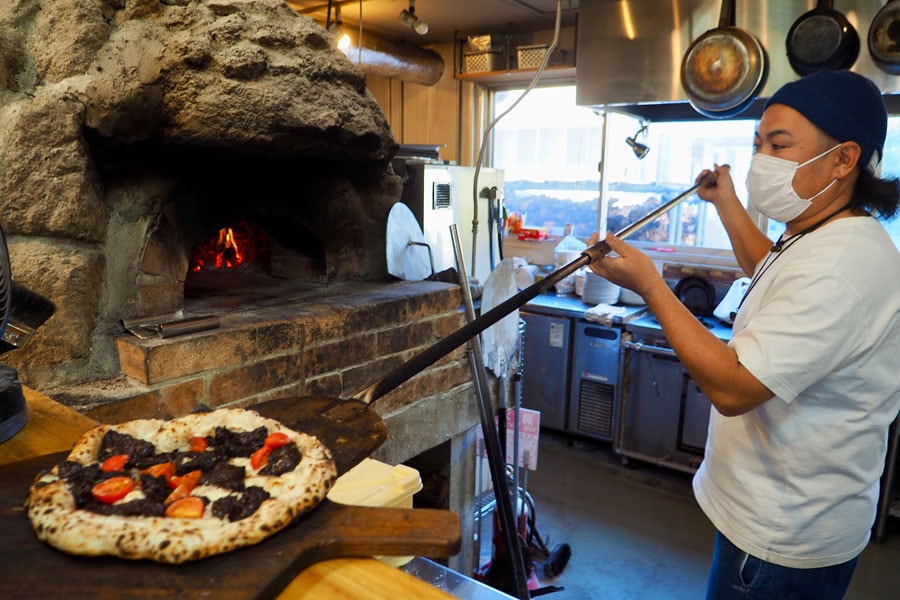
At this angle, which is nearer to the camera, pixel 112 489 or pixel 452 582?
pixel 112 489

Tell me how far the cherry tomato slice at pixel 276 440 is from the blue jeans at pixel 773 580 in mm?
958

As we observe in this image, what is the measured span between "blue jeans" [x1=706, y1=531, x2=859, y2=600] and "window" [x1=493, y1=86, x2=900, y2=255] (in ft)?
9.16

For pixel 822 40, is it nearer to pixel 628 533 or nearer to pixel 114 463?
pixel 628 533

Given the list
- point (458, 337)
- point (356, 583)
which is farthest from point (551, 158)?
point (356, 583)

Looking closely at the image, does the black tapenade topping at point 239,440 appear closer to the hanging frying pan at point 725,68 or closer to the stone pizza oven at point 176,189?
the stone pizza oven at point 176,189

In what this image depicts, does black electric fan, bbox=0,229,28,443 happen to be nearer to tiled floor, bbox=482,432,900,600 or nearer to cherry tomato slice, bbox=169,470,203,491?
cherry tomato slice, bbox=169,470,203,491

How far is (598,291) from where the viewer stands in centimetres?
400

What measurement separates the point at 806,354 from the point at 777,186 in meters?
0.40

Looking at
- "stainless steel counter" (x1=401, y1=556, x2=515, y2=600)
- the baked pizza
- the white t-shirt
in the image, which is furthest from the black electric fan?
the white t-shirt

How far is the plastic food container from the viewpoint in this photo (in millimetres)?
845

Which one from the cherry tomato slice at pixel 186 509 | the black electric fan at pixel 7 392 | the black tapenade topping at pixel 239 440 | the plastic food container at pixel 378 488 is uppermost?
the black electric fan at pixel 7 392

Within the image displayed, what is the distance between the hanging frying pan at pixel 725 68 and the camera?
103 inches

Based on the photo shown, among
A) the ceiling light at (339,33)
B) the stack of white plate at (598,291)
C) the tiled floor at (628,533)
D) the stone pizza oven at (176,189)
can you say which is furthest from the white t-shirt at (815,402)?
the stack of white plate at (598,291)

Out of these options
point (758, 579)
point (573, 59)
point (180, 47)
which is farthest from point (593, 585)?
point (573, 59)
